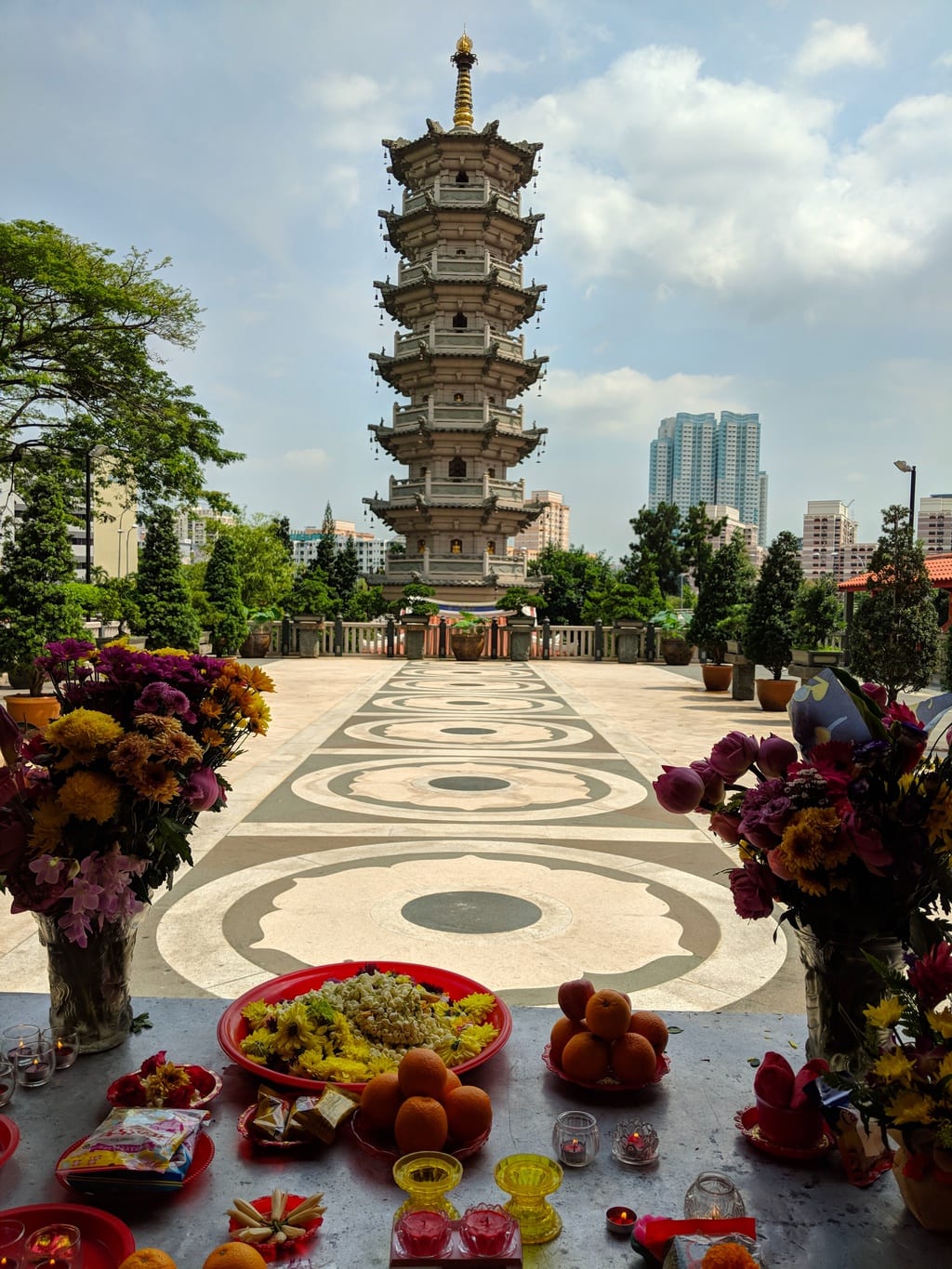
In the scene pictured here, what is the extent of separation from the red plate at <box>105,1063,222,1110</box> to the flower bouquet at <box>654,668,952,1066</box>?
3.52 ft

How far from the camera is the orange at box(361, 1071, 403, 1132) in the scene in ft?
5.54

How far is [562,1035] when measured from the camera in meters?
1.97

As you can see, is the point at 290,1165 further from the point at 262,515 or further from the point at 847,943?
the point at 262,515

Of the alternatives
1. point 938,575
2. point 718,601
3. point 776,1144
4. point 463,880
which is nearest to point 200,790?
point 776,1144

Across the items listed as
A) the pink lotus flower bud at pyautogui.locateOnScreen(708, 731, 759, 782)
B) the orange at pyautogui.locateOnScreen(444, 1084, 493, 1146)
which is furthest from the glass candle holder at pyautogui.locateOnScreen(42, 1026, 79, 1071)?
the pink lotus flower bud at pyautogui.locateOnScreen(708, 731, 759, 782)

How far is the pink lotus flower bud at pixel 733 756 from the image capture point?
1829mm

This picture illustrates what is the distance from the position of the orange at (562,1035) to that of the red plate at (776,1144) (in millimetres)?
374

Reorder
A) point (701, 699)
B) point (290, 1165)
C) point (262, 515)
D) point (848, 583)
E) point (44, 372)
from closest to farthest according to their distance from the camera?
point (290, 1165) → point (701, 699) → point (44, 372) → point (848, 583) → point (262, 515)

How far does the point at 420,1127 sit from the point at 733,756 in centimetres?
90

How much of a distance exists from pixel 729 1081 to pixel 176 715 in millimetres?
1434

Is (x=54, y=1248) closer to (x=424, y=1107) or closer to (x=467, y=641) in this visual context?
(x=424, y=1107)

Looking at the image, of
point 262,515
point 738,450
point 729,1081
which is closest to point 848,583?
point 729,1081

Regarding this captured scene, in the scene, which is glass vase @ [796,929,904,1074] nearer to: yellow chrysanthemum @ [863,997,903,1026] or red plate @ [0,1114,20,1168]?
yellow chrysanthemum @ [863,997,903,1026]

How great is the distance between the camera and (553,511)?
406 feet
